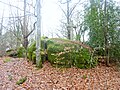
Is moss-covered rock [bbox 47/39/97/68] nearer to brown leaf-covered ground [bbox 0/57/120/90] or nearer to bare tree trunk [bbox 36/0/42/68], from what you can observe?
brown leaf-covered ground [bbox 0/57/120/90]

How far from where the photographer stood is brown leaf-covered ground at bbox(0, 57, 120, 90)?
8.09m

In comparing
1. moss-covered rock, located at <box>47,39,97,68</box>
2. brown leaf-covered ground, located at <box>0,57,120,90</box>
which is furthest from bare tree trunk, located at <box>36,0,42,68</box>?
moss-covered rock, located at <box>47,39,97,68</box>

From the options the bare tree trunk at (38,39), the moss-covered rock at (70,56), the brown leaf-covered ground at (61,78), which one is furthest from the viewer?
the bare tree trunk at (38,39)

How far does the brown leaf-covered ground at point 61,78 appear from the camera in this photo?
8.09 m

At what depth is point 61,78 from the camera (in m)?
9.00

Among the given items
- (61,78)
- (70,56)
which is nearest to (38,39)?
(70,56)

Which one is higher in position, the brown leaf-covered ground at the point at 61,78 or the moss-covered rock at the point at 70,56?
the moss-covered rock at the point at 70,56

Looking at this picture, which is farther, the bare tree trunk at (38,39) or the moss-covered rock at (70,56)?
the bare tree trunk at (38,39)

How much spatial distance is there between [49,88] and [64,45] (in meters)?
3.76

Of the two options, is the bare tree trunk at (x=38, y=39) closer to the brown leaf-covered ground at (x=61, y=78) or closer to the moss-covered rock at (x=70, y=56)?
the brown leaf-covered ground at (x=61, y=78)

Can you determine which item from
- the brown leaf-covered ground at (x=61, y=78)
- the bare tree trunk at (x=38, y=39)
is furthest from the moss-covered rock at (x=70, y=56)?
the bare tree trunk at (x=38, y=39)

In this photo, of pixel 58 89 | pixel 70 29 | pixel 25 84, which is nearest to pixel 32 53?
pixel 25 84

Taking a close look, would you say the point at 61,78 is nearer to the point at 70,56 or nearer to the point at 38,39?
the point at 70,56

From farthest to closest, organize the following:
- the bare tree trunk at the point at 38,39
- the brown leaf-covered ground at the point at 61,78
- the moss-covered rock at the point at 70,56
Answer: the bare tree trunk at the point at 38,39, the moss-covered rock at the point at 70,56, the brown leaf-covered ground at the point at 61,78
